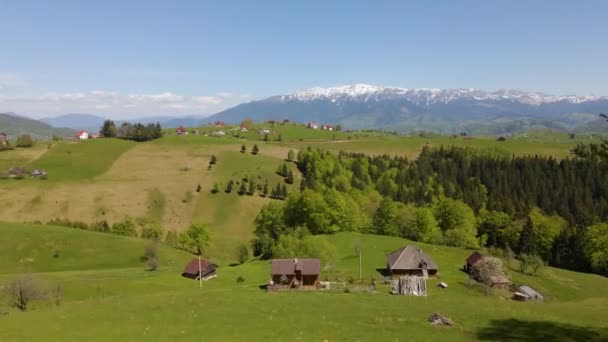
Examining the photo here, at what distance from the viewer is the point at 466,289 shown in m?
64.8

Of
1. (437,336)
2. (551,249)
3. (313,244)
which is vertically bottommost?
(551,249)

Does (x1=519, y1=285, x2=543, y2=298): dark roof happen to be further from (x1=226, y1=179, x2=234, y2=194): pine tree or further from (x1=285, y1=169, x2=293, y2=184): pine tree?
(x1=285, y1=169, x2=293, y2=184): pine tree

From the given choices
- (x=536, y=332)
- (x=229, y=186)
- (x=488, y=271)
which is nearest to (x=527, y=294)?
(x=488, y=271)

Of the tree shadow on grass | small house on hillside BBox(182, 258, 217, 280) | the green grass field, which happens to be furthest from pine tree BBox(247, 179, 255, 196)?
the tree shadow on grass

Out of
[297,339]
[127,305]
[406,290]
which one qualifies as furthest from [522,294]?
[127,305]

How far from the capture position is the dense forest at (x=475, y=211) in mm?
109312

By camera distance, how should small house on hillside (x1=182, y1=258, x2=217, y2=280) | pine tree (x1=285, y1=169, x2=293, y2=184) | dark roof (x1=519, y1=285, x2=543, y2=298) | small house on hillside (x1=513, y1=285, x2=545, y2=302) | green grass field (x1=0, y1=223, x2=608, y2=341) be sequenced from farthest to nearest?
1. pine tree (x1=285, y1=169, x2=293, y2=184)
2. small house on hillside (x1=182, y1=258, x2=217, y2=280)
3. dark roof (x1=519, y1=285, x2=543, y2=298)
4. small house on hillside (x1=513, y1=285, x2=545, y2=302)
5. green grass field (x1=0, y1=223, x2=608, y2=341)

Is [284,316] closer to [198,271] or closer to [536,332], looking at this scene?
[536,332]

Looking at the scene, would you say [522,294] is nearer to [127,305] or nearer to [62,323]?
[127,305]

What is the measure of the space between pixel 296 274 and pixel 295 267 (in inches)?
39.3

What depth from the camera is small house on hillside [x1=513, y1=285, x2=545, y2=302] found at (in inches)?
2448

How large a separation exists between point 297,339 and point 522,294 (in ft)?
145

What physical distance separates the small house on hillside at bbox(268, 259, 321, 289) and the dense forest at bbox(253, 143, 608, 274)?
1057 inches

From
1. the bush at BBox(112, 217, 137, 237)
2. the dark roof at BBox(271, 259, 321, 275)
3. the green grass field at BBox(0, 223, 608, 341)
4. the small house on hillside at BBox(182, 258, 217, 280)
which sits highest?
the green grass field at BBox(0, 223, 608, 341)
